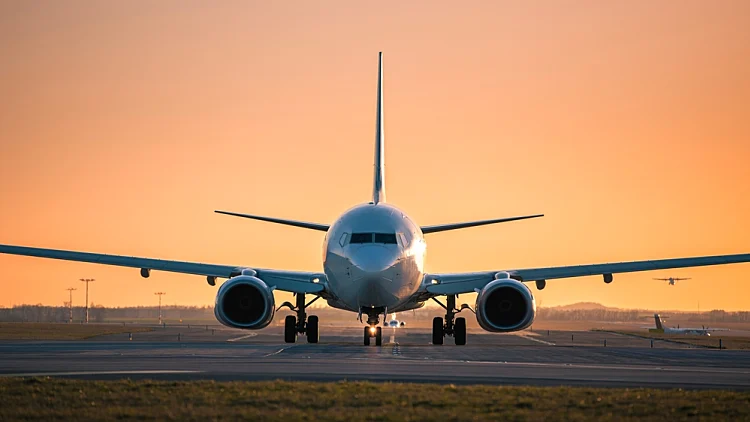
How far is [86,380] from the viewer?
20.9 metres

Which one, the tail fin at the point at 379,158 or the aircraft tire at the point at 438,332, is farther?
the tail fin at the point at 379,158

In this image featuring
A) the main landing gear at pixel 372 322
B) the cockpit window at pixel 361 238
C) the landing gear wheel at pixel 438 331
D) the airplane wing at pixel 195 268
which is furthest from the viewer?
the landing gear wheel at pixel 438 331

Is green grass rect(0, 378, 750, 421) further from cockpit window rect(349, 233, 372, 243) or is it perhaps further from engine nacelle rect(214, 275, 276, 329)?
engine nacelle rect(214, 275, 276, 329)

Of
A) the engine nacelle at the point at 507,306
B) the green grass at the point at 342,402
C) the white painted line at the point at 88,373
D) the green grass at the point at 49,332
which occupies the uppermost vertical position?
the engine nacelle at the point at 507,306

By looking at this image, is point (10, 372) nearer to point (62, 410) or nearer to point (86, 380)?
point (86, 380)

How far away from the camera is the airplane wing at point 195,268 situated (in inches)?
1602

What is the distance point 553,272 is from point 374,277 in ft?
34.2

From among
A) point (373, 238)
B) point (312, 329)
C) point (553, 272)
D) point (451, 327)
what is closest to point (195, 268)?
point (312, 329)

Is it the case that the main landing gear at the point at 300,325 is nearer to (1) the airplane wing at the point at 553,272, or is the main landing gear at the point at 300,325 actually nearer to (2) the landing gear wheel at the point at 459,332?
(1) the airplane wing at the point at 553,272

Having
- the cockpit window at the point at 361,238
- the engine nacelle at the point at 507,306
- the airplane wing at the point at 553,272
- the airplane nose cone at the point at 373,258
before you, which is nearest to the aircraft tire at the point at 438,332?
the airplane wing at the point at 553,272

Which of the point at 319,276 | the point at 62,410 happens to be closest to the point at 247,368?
the point at 62,410

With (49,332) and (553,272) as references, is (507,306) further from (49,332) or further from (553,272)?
(49,332)

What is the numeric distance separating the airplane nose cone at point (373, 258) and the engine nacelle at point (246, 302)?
4.41 m

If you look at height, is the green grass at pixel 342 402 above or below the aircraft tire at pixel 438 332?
below
